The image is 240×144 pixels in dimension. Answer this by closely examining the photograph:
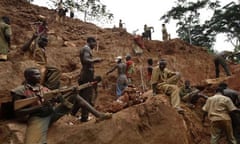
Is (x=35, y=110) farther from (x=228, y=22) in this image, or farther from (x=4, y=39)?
(x=228, y=22)

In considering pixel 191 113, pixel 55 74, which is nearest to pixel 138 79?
pixel 191 113

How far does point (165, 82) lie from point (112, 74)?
559 cm

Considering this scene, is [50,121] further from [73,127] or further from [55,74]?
[55,74]

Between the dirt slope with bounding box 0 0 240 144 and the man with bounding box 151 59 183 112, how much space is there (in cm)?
20

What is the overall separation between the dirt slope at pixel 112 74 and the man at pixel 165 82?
20cm

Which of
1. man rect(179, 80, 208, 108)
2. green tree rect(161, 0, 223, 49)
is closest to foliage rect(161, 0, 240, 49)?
green tree rect(161, 0, 223, 49)

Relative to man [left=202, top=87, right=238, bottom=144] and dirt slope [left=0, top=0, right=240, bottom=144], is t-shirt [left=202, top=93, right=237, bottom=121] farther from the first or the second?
dirt slope [left=0, top=0, right=240, bottom=144]

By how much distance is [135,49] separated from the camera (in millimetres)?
18125

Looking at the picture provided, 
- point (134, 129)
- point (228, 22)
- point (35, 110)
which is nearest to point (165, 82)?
point (134, 129)

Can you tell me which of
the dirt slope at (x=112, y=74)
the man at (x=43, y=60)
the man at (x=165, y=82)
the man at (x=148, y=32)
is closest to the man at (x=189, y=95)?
the dirt slope at (x=112, y=74)

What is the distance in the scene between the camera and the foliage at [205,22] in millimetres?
25031

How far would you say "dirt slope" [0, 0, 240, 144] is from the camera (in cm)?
599

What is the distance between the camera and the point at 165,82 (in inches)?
369

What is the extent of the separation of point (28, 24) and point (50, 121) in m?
12.8
